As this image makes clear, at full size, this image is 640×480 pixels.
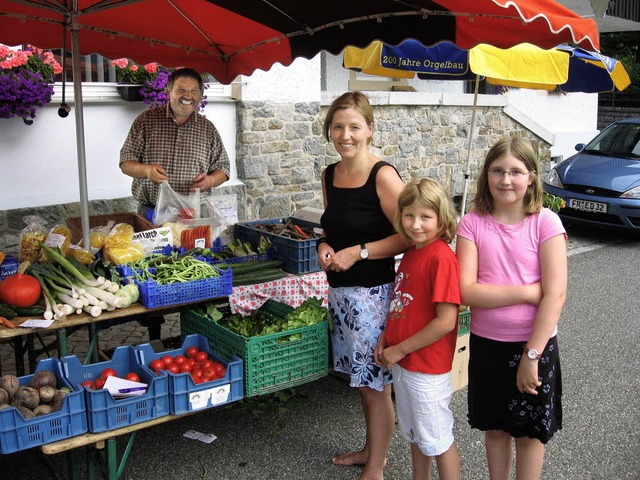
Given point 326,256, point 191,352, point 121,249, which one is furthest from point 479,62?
point 191,352

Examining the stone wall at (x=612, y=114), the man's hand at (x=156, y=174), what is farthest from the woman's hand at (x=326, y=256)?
the stone wall at (x=612, y=114)

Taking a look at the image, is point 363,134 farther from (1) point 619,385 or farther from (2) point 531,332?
(1) point 619,385

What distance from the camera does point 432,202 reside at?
299cm

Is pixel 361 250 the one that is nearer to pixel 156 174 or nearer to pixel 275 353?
pixel 275 353

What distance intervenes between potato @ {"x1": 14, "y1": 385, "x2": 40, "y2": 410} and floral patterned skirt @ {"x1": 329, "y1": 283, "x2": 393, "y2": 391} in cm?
147

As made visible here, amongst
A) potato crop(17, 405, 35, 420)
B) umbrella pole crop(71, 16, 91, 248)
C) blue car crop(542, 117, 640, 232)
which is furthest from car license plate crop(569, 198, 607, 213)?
potato crop(17, 405, 35, 420)

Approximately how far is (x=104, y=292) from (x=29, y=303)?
358 millimetres

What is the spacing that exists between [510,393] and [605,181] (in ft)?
26.4

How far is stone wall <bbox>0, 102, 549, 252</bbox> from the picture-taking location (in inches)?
303

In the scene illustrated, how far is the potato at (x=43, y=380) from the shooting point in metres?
3.17

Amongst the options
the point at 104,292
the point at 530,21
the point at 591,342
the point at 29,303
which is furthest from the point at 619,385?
the point at 29,303

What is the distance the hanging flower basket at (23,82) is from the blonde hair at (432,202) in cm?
449

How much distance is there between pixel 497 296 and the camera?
2.86 metres

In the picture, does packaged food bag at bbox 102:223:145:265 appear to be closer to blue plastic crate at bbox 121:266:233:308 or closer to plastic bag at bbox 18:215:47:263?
blue plastic crate at bbox 121:266:233:308
